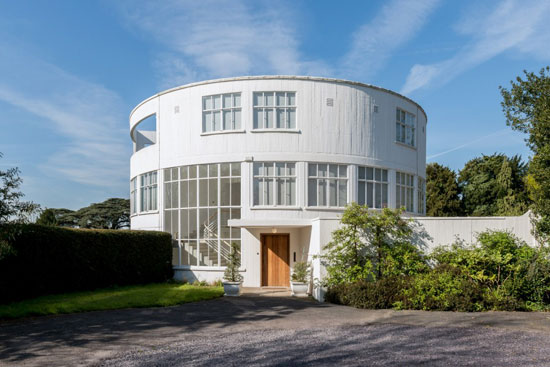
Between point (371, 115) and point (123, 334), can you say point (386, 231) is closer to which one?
point (371, 115)

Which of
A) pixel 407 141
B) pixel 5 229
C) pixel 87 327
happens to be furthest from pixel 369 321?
pixel 407 141

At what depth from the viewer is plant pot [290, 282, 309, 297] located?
17984mm

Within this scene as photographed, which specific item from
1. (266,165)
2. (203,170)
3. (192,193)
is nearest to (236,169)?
(266,165)

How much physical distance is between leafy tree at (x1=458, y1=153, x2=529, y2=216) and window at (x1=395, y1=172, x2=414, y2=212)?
20.2 metres

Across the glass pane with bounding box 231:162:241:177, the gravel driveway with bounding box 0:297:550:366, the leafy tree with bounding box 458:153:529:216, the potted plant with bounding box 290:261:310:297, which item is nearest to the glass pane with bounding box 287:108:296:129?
the glass pane with bounding box 231:162:241:177

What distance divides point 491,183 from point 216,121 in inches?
1287

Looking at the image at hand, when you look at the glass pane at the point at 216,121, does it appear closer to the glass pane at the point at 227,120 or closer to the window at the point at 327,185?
the glass pane at the point at 227,120

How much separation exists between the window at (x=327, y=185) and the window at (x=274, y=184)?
0.81m

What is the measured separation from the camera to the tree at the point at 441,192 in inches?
1821

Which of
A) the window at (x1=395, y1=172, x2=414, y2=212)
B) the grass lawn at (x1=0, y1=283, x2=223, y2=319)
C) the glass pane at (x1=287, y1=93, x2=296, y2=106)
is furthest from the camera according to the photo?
the window at (x1=395, y1=172, x2=414, y2=212)

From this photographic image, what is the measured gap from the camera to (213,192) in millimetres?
22266

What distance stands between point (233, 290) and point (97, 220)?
118 ft

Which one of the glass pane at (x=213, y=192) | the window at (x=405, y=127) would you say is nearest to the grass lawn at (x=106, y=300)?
the glass pane at (x=213, y=192)

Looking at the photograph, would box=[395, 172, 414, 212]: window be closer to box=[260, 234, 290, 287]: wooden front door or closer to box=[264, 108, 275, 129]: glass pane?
box=[260, 234, 290, 287]: wooden front door
